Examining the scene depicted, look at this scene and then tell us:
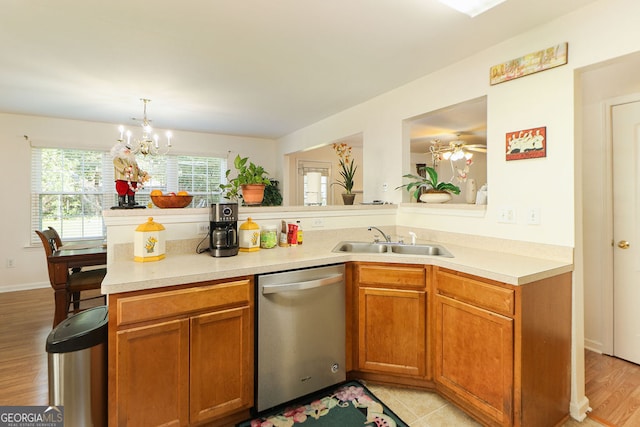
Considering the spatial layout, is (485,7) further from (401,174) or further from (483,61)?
(401,174)

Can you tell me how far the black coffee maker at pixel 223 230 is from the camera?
191 centimetres

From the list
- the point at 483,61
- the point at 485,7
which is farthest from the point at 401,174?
the point at 485,7

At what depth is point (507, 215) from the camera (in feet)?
6.95

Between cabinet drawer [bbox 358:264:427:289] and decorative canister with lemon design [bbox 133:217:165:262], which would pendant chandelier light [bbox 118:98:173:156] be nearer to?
decorative canister with lemon design [bbox 133:217:165:262]

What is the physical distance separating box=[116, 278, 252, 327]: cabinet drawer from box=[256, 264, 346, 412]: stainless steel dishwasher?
0.40 feet

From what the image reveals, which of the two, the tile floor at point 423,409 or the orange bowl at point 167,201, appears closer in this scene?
the tile floor at point 423,409

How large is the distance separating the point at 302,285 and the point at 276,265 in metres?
0.19

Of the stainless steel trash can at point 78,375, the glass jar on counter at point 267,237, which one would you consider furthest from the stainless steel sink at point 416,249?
the stainless steel trash can at point 78,375

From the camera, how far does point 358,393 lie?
196 cm

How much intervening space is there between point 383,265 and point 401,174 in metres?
1.33

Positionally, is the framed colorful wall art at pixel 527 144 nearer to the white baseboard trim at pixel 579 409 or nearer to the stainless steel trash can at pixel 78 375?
the white baseboard trim at pixel 579 409

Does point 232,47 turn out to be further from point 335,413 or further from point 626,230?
point 626,230

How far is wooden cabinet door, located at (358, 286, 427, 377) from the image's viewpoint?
195 cm

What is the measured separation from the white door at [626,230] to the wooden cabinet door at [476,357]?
5.37 ft
